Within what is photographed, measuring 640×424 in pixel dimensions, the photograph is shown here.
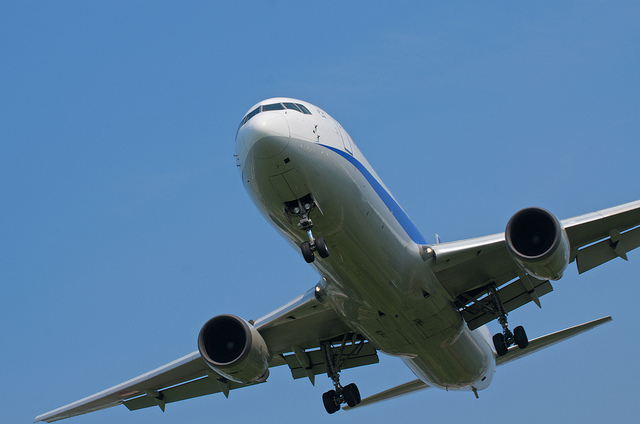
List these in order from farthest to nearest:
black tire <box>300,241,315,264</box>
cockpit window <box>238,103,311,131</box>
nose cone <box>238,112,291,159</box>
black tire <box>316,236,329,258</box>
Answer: cockpit window <box>238,103,311,131</box> → black tire <box>300,241,315,264</box> → black tire <box>316,236,329,258</box> → nose cone <box>238,112,291,159</box>

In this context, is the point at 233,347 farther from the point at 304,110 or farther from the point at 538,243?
the point at 538,243

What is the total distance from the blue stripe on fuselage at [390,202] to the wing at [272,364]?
2990 mm

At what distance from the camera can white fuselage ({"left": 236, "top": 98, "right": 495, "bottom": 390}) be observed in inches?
525

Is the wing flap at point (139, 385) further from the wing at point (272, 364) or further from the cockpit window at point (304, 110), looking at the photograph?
the cockpit window at point (304, 110)

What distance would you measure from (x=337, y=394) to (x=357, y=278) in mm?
5552

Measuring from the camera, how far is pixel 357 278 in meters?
15.0

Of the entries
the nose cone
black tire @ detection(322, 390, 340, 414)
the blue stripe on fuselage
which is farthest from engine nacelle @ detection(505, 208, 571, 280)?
black tire @ detection(322, 390, 340, 414)

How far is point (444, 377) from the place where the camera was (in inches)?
773

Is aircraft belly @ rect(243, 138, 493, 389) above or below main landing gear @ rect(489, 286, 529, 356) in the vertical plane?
above

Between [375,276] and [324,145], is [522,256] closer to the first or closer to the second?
[375,276]

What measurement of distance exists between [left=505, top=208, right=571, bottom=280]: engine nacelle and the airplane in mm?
26

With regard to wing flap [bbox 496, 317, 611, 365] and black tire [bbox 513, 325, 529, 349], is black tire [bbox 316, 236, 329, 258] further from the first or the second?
wing flap [bbox 496, 317, 611, 365]

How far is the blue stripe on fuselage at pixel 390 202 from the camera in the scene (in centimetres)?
1464

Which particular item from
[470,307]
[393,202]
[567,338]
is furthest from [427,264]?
[567,338]
